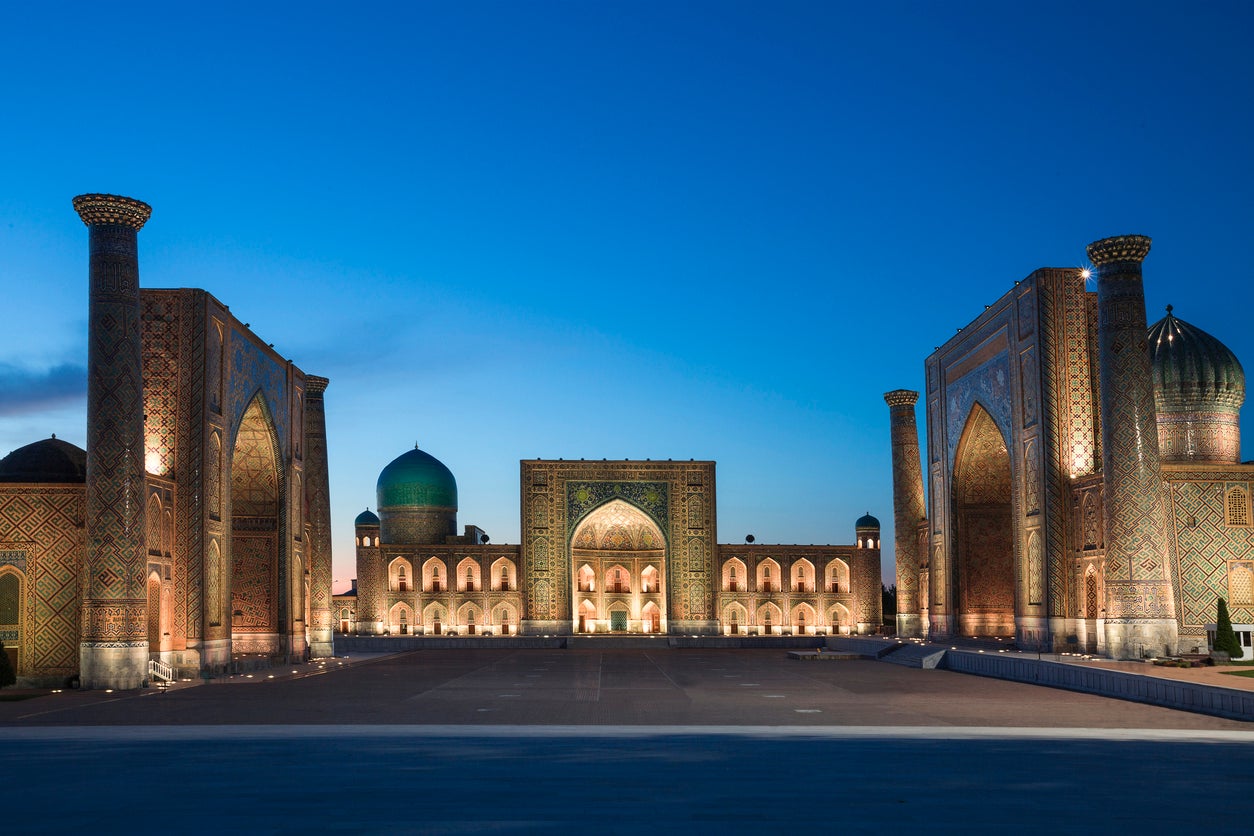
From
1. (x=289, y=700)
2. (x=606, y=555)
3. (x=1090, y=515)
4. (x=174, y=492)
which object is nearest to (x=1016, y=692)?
(x=1090, y=515)

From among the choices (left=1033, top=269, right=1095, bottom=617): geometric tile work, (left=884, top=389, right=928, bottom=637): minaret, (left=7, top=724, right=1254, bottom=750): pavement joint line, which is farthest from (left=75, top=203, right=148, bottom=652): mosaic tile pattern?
(left=884, top=389, right=928, bottom=637): minaret

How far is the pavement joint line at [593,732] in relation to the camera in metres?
9.80

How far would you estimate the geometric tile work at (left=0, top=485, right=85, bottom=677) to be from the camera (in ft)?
54.3

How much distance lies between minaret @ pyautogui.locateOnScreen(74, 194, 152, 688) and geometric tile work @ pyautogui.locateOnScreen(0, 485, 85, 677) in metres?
1.01

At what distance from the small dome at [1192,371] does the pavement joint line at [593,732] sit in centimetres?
1455

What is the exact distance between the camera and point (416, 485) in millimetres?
42000

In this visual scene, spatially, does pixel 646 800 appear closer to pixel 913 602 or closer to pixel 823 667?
pixel 823 667

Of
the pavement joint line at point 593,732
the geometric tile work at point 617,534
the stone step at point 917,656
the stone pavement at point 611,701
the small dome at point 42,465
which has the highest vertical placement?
the small dome at point 42,465

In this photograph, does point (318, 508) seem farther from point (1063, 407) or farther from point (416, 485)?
point (416, 485)

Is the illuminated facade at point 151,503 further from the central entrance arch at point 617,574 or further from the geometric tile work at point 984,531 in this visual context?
the central entrance arch at point 617,574

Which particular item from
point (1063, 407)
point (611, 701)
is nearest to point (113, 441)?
point (611, 701)

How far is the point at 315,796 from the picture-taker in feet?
21.0

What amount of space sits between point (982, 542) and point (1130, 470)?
348 inches

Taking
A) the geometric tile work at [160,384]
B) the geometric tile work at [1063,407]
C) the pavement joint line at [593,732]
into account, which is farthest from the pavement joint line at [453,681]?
the geometric tile work at [1063,407]
